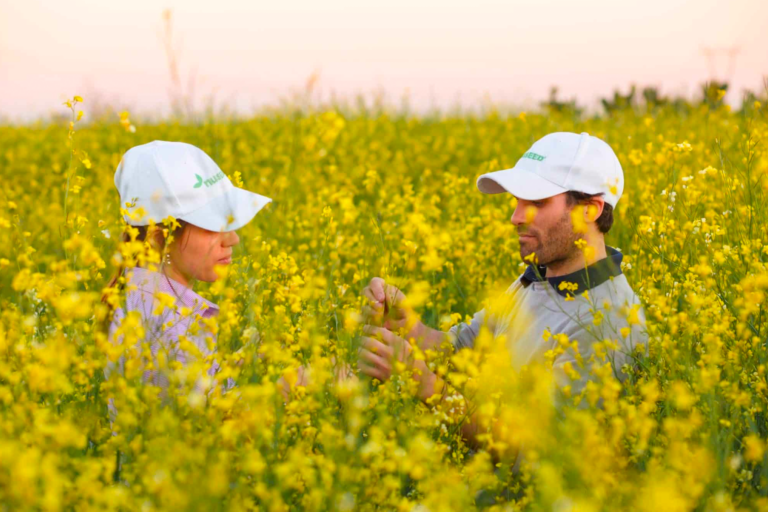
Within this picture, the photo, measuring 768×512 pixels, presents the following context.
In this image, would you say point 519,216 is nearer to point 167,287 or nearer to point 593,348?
point 593,348

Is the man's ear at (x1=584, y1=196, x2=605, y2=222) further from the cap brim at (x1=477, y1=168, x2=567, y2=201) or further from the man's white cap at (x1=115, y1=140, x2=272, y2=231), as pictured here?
the man's white cap at (x1=115, y1=140, x2=272, y2=231)

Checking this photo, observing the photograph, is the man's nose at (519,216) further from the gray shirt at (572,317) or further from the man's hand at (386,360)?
the man's hand at (386,360)

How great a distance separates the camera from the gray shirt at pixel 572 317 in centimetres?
281

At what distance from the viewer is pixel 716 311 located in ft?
9.61

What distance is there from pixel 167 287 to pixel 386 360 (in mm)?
817

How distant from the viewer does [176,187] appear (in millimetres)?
2891

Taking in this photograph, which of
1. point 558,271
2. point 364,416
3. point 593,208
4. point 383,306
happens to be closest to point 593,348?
point 558,271

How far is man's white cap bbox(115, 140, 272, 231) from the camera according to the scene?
2885 millimetres

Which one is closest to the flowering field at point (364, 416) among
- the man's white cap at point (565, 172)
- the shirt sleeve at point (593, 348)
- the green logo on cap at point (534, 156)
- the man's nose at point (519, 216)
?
the shirt sleeve at point (593, 348)

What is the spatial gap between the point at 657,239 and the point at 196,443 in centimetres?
282

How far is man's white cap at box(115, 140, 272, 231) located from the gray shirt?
97 cm

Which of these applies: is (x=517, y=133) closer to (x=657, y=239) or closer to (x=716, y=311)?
(x=657, y=239)

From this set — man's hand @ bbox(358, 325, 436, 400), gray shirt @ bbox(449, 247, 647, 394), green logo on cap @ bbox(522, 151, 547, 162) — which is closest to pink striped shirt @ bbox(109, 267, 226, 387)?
man's hand @ bbox(358, 325, 436, 400)

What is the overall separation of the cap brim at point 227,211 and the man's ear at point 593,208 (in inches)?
50.8
